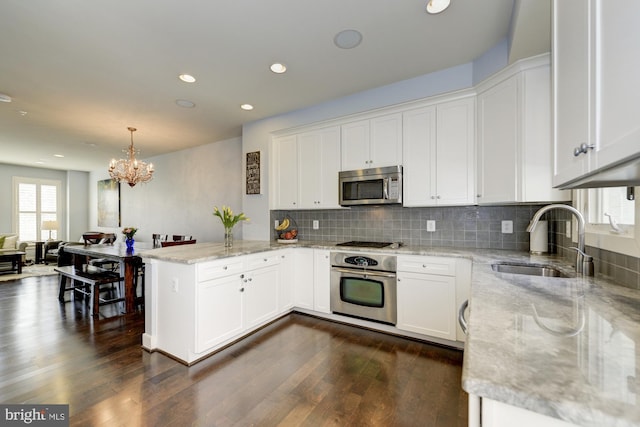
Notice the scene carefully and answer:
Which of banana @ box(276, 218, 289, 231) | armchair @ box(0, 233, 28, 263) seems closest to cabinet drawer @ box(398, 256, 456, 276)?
banana @ box(276, 218, 289, 231)

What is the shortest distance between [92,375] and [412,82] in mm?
3910

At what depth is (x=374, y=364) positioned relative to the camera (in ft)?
7.45

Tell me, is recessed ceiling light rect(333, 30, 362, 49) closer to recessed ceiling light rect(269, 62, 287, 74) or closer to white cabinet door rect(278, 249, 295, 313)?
recessed ceiling light rect(269, 62, 287, 74)

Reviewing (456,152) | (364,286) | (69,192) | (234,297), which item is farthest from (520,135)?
(69,192)

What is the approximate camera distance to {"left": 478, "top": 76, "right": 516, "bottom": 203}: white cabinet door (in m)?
2.20

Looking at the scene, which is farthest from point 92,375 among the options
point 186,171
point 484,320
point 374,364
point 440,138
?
point 186,171

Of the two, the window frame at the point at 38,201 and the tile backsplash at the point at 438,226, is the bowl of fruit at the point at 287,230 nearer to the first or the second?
the tile backsplash at the point at 438,226

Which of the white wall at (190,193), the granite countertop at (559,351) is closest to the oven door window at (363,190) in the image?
the granite countertop at (559,351)

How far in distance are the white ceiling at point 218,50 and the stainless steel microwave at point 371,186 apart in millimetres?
979

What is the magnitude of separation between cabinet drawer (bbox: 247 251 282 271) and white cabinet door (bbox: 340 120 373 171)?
1.32m

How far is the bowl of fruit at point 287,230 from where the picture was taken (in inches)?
143

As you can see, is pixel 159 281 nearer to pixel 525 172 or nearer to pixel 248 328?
pixel 248 328

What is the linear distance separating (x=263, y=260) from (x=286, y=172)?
53.4 inches

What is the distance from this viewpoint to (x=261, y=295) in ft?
9.59
